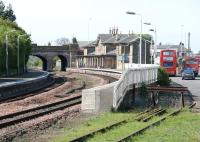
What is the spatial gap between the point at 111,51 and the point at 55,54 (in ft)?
48.9

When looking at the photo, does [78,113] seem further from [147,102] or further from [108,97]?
[147,102]

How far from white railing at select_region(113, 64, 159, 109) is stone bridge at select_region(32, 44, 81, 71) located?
94.7 metres

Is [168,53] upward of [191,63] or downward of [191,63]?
upward

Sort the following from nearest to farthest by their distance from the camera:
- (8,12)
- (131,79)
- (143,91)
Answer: (131,79)
(143,91)
(8,12)

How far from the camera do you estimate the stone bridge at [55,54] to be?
132 metres

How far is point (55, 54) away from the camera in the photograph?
135 meters

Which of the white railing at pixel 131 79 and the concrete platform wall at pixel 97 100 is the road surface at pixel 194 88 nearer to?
the white railing at pixel 131 79

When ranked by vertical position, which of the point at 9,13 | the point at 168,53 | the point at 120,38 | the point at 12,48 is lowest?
the point at 168,53

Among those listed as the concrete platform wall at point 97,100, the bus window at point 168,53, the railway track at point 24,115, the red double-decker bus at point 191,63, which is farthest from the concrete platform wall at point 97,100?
the red double-decker bus at point 191,63

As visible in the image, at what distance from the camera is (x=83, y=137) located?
13977 millimetres

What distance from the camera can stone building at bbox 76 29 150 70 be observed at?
400 feet

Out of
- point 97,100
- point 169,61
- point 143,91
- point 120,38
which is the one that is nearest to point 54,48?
point 120,38

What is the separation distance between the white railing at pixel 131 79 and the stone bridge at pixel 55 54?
311 ft

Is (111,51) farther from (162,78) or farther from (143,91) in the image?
(143,91)
